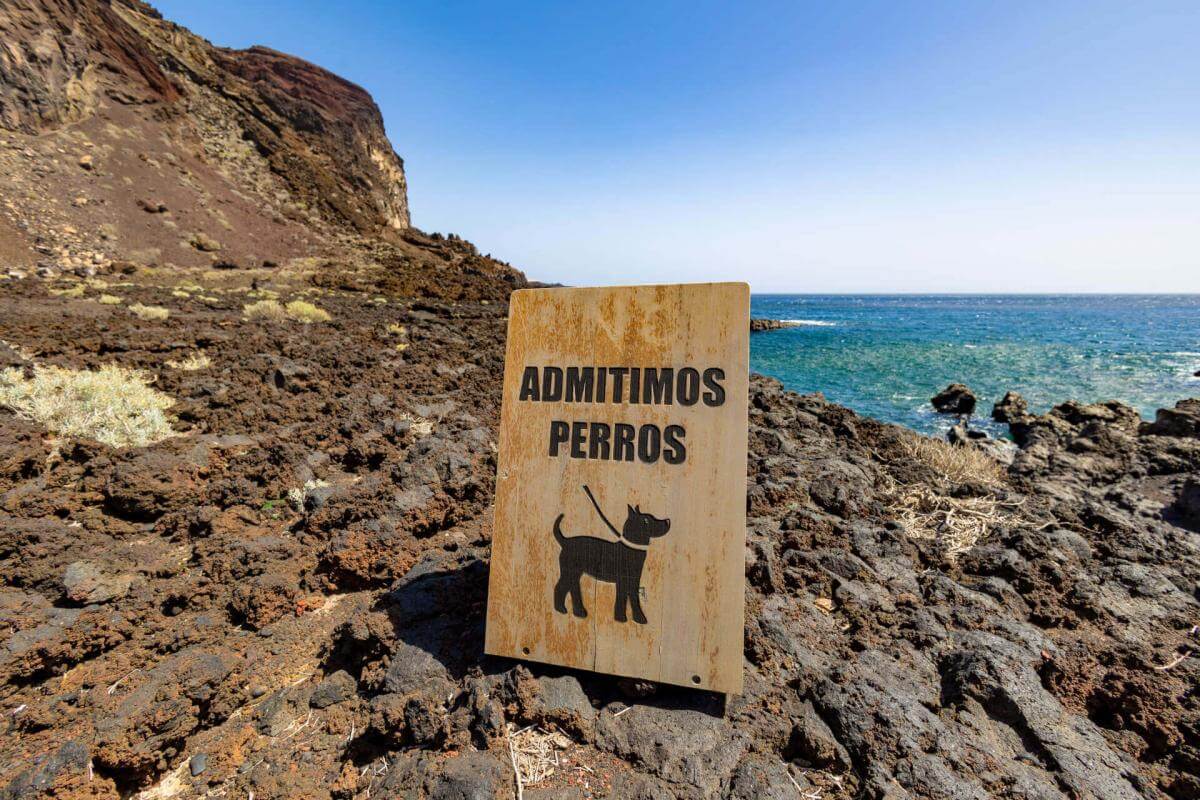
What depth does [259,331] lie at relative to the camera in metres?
8.65

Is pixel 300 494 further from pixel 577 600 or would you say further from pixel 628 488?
→ pixel 628 488

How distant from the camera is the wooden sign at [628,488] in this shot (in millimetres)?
2096

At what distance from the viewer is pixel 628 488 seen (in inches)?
86.3

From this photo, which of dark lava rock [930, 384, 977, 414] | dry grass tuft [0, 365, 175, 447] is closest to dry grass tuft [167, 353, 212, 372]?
dry grass tuft [0, 365, 175, 447]

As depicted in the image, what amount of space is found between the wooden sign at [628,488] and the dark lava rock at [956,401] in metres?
18.8

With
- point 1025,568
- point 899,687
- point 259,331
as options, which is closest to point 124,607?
point 899,687

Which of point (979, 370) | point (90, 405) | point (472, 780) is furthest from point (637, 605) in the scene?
point (979, 370)

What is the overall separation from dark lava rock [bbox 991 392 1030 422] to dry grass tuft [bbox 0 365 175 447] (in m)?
19.8

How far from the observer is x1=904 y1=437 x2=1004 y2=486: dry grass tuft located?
5513 millimetres

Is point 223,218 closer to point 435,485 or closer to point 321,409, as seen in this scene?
point 321,409

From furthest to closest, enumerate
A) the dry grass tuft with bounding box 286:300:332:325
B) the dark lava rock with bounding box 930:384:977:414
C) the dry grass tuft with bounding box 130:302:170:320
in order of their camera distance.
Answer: the dark lava rock with bounding box 930:384:977:414, the dry grass tuft with bounding box 286:300:332:325, the dry grass tuft with bounding box 130:302:170:320

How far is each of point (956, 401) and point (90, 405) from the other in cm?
2125

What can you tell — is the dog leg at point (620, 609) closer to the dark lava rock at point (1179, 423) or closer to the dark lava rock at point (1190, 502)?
the dark lava rock at point (1190, 502)

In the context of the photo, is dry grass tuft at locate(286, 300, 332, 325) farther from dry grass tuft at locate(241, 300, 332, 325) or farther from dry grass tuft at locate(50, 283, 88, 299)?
dry grass tuft at locate(50, 283, 88, 299)
